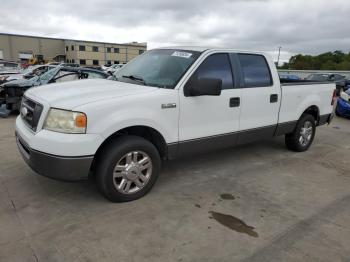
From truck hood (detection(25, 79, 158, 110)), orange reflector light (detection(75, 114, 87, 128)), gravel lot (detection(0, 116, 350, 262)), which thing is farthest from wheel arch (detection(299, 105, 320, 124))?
orange reflector light (detection(75, 114, 87, 128))

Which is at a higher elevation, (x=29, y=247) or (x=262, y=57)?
(x=262, y=57)

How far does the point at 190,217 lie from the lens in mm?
3408

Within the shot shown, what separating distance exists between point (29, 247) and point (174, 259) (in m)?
1.30

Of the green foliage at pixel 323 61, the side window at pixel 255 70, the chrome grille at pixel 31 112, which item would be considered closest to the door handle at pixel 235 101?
the side window at pixel 255 70

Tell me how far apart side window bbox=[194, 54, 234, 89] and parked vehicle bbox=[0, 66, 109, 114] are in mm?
5912

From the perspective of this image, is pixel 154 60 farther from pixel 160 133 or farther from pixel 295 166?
pixel 295 166

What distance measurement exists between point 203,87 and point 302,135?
3.09 meters

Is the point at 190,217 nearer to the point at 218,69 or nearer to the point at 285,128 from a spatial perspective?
the point at 218,69

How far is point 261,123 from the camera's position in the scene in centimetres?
499

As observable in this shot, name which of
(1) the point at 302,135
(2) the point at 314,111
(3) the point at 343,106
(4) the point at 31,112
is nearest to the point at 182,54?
(4) the point at 31,112

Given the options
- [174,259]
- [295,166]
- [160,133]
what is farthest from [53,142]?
[295,166]

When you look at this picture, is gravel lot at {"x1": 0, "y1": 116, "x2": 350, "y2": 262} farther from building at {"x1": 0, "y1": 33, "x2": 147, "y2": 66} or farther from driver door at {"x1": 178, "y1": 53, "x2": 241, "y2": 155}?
building at {"x1": 0, "y1": 33, "x2": 147, "y2": 66}

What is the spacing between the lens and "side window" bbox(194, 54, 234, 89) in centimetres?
418

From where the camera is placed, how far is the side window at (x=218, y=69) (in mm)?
4180
